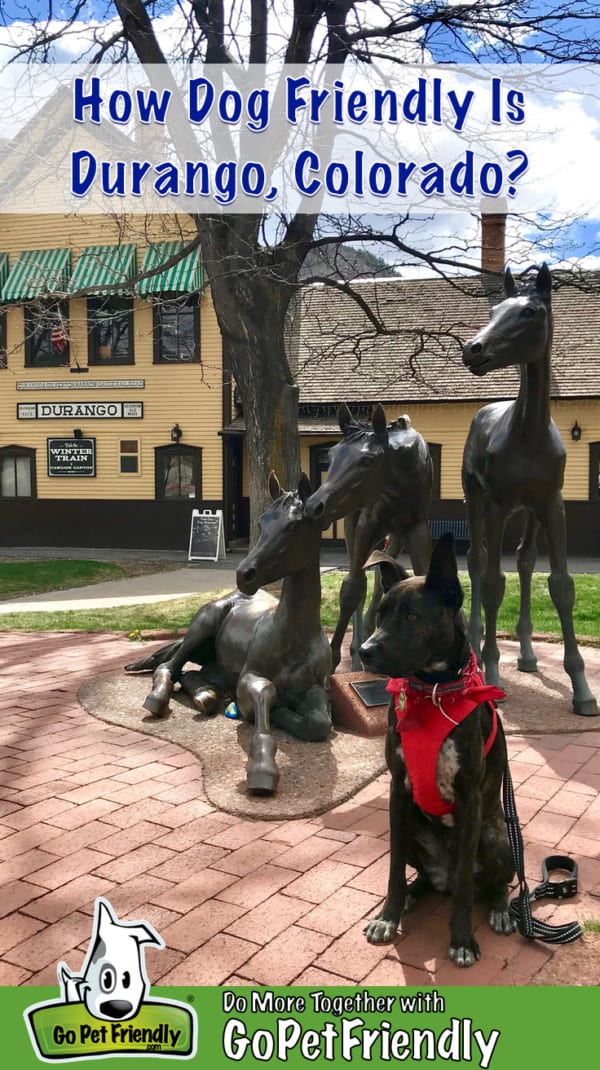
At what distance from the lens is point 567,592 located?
586 centimetres

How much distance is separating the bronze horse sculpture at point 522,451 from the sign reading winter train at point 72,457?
1627 cm

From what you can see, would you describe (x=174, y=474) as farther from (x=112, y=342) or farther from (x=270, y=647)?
(x=270, y=647)

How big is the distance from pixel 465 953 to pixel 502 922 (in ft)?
0.95

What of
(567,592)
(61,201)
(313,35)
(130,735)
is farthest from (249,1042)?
(61,201)

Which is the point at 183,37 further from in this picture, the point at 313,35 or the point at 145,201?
the point at 145,201

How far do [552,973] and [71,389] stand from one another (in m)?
20.4

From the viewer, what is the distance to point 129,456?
20984 mm

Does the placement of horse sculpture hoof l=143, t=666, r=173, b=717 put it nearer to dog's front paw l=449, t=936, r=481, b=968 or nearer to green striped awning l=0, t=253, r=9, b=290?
dog's front paw l=449, t=936, r=481, b=968

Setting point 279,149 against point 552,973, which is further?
point 279,149

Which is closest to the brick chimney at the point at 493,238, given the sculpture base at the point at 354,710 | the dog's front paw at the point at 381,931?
the sculpture base at the point at 354,710

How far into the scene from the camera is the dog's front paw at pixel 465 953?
271 cm

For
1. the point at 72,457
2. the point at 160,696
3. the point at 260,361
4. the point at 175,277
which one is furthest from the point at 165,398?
the point at 160,696

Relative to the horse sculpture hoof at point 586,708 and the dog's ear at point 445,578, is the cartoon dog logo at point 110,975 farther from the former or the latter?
the horse sculpture hoof at point 586,708

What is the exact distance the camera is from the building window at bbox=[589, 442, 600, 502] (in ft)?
62.4
